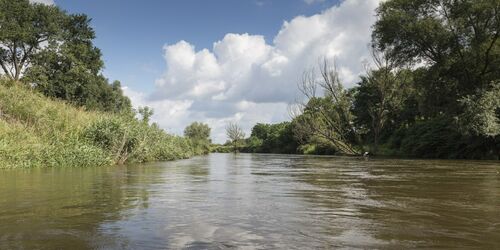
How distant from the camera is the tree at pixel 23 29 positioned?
4362 cm

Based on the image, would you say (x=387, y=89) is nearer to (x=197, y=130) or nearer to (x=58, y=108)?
(x=58, y=108)

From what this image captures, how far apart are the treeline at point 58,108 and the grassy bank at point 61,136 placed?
3 centimetres

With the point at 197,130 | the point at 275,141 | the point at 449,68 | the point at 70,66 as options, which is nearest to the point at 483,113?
the point at 449,68

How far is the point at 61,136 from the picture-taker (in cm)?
2002

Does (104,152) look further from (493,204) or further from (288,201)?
(493,204)

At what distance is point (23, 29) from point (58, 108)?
84.3 feet

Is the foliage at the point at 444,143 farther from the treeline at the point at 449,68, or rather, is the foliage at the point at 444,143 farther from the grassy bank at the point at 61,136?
the grassy bank at the point at 61,136

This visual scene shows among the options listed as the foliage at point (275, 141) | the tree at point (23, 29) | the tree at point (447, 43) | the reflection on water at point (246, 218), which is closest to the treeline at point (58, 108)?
the tree at point (23, 29)

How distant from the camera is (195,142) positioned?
64.2 m

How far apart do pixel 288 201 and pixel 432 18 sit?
2976cm

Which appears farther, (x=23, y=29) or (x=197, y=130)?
(x=197, y=130)

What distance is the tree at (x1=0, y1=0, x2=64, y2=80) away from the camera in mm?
43625

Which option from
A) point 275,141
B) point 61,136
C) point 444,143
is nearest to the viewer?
point 61,136

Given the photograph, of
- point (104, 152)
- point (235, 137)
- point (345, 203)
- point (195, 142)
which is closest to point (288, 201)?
point (345, 203)
